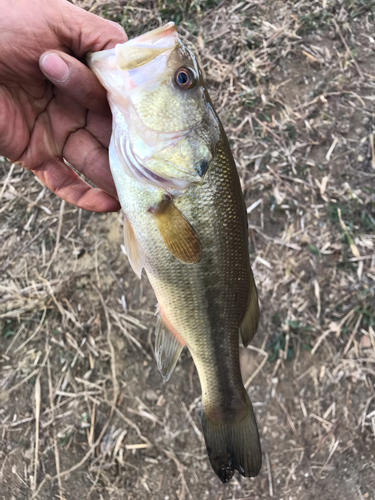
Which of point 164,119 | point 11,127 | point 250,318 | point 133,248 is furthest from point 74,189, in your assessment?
point 250,318

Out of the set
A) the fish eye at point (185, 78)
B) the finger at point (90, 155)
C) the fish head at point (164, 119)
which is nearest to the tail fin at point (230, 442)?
the fish head at point (164, 119)

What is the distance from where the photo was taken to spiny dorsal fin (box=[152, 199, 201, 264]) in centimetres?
154

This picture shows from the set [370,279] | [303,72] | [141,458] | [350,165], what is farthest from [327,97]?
[141,458]

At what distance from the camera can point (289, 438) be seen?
8.80 feet

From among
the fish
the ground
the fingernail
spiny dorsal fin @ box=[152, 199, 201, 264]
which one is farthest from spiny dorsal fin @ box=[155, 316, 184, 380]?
the fingernail

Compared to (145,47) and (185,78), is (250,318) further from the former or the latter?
(145,47)

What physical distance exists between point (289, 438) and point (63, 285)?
2.09 meters

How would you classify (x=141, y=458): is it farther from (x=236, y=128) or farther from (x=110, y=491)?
(x=236, y=128)

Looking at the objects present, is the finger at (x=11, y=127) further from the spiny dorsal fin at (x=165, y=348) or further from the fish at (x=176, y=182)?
the spiny dorsal fin at (x=165, y=348)

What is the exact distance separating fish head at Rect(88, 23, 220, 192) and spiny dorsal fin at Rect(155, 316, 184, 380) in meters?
0.75

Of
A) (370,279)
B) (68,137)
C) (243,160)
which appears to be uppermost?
(68,137)

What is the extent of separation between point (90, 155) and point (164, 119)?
2.08ft

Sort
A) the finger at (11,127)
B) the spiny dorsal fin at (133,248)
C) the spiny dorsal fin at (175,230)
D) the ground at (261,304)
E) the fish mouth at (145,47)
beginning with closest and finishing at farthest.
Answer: the fish mouth at (145,47)
the spiny dorsal fin at (175,230)
the spiny dorsal fin at (133,248)
the finger at (11,127)
the ground at (261,304)

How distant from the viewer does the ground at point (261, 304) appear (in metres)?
2.64
